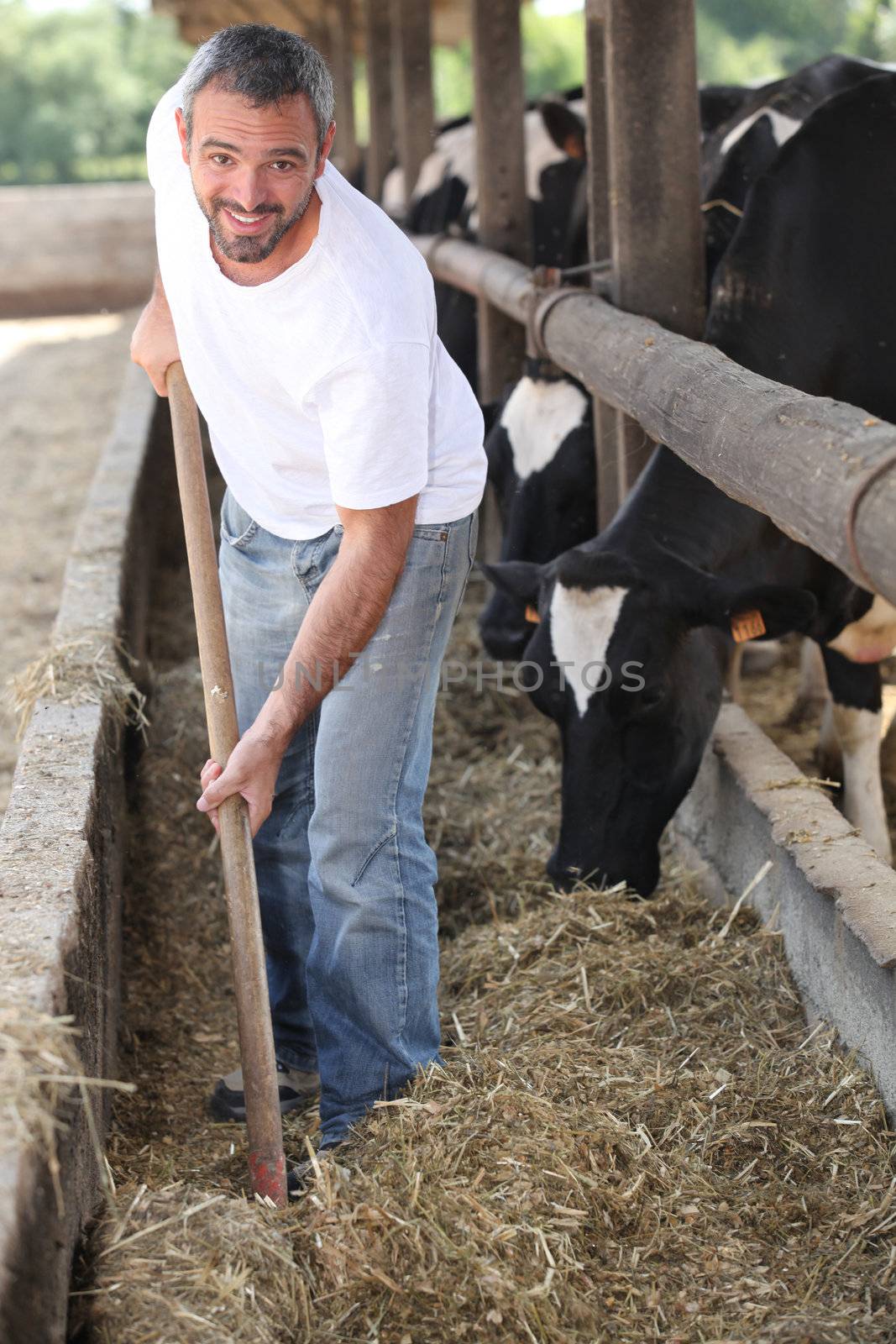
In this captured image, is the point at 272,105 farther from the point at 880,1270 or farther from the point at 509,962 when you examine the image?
the point at 880,1270

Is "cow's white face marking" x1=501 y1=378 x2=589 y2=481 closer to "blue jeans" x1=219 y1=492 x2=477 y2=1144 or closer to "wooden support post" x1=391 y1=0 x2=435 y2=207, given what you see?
"blue jeans" x1=219 y1=492 x2=477 y2=1144

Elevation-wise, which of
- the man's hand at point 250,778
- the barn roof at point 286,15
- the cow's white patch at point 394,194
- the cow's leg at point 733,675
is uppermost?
the barn roof at point 286,15

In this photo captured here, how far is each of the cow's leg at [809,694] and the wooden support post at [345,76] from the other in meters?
6.88

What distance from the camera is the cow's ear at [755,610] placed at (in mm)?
3205

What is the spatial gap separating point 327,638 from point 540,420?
2501 millimetres

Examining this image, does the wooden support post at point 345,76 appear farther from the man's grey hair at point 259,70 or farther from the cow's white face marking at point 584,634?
the man's grey hair at point 259,70

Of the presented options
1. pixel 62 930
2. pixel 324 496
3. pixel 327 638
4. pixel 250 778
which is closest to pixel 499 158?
pixel 324 496

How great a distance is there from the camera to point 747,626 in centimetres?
329

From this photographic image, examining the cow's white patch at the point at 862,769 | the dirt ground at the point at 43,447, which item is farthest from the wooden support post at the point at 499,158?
the cow's white patch at the point at 862,769

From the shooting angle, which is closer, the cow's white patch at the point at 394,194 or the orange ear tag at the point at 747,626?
the orange ear tag at the point at 747,626

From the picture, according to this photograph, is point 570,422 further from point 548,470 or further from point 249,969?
point 249,969

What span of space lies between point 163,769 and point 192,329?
1708 millimetres

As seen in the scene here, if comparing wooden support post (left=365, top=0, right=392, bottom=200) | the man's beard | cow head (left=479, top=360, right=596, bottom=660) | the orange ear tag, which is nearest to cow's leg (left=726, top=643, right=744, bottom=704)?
cow head (left=479, top=360, right=596, bottom=660)

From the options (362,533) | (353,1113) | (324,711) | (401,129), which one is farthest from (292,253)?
(401,129)
